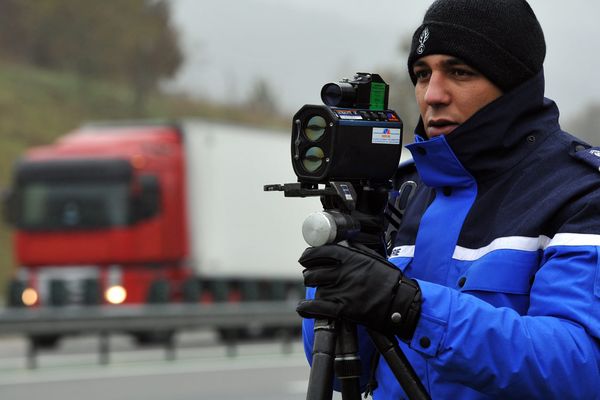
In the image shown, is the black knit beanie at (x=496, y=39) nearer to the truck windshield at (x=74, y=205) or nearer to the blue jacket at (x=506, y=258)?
the blue jacket at (x=506, y=258)

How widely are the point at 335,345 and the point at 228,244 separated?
18680mm

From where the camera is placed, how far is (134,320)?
16984 millimetres

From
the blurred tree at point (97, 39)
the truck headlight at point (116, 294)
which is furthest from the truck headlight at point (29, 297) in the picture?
the blurred tree at point (97, 39)

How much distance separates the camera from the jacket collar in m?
2.75

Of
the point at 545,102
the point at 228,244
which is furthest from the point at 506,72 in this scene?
the point at 228,244

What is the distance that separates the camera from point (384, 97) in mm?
2871

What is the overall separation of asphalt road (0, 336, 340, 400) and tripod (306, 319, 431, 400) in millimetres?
10097

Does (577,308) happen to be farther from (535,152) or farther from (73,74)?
(73,74)

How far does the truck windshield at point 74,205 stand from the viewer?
1959cm

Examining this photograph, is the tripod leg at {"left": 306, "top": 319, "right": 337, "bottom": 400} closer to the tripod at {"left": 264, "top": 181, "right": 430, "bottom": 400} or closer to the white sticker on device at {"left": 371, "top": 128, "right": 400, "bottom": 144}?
the tripod at {"left": 264, "top": 181, "right": 430, "bottom": 400}

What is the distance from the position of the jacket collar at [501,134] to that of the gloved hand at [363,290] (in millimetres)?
336

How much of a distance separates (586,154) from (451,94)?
11.9 inches

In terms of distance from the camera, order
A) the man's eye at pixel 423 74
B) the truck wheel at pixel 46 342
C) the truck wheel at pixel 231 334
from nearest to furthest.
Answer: the man's eye at pixel 423 74, the truck wheel at pixel 46 342, the truck wheel at pixel 231 334

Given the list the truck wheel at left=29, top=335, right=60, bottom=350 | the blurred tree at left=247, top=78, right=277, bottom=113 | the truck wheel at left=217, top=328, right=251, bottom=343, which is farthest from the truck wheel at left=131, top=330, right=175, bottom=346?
the blurred tree at left=247, top=78, right=277, bottom=113
